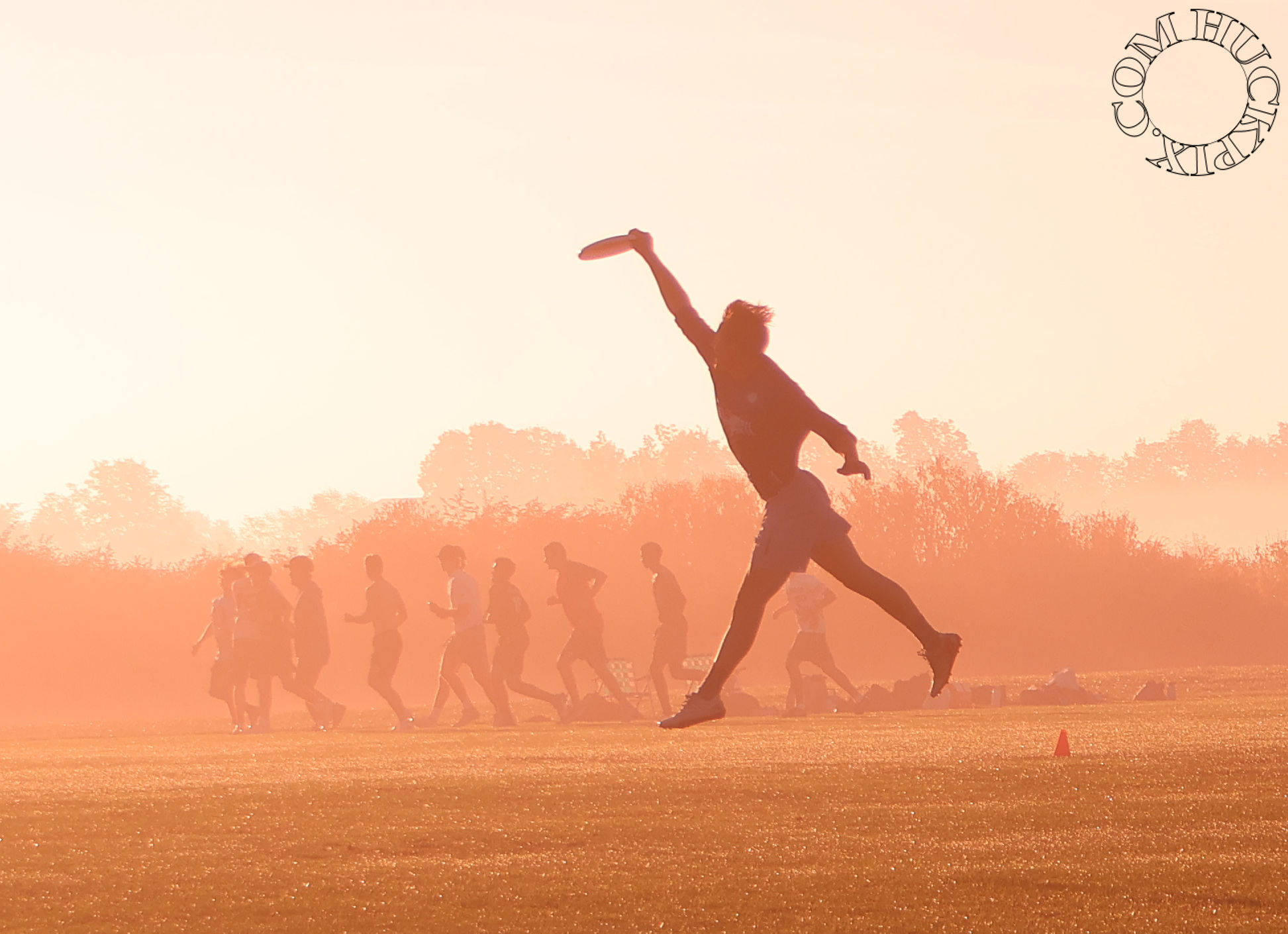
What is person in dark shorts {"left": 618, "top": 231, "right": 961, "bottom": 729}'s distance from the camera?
6.70 m

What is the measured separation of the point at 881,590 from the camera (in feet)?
22.9

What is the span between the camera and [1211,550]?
2095 inches

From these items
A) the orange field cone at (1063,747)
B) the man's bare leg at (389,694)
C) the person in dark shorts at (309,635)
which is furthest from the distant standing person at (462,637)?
the orange field cone at (1063,747)

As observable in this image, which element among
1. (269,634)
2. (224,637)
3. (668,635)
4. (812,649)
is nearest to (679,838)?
(668,635)

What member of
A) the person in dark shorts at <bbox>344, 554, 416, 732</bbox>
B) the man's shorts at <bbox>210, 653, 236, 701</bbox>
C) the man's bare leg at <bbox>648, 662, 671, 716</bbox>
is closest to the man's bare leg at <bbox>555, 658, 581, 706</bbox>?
the man's bare leg at <bbox>648, 662, 671, 716</bbox>

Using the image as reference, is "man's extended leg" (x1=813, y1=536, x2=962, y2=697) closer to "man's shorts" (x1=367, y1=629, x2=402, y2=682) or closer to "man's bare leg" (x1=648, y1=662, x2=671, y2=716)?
"man's bare leg" (x1=648, y1=662, x2=671, y2=716)

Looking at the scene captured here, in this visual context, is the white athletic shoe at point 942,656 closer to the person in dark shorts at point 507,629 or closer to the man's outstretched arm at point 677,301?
the man's outstretched arm at point 677,301

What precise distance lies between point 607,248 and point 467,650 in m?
18.1

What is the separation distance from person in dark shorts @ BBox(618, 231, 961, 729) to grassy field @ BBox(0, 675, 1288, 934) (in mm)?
2222

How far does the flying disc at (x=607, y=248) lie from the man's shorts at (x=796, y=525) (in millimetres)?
1310

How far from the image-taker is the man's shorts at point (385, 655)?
24.8 m

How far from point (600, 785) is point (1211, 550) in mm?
43502

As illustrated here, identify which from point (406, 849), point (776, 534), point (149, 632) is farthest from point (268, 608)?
point (149, 632)

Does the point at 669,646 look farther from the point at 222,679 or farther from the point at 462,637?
the point at 222,679
